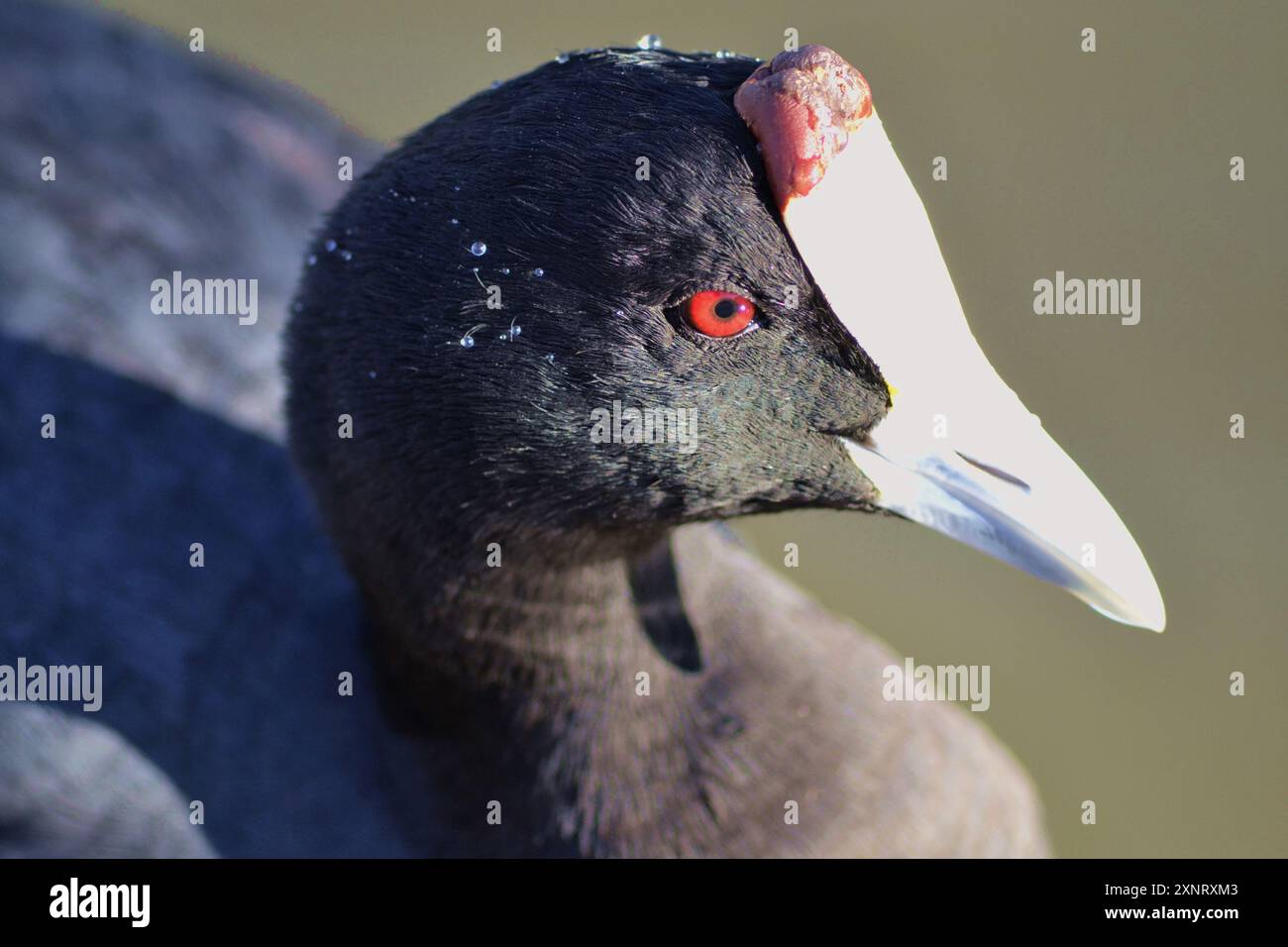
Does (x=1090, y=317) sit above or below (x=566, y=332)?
above

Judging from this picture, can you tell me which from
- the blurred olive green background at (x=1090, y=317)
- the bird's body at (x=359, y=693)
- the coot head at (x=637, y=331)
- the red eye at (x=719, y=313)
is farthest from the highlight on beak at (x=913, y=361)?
the blurred olive green background at (x=1090, y=317)

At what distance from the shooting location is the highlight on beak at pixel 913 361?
7.34 ft

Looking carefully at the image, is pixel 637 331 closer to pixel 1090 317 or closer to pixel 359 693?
pixel 359 693

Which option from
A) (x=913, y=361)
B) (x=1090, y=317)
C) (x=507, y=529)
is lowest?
(x=507, y=529)

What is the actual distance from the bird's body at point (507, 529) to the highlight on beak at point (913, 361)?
0.04m

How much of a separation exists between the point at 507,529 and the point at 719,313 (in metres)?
0.57

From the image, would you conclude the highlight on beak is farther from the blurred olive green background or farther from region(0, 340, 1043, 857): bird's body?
the blurred olive green background

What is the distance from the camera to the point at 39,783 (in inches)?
119

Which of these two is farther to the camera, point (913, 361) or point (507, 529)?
point (507, 529)

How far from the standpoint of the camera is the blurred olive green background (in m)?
4.65

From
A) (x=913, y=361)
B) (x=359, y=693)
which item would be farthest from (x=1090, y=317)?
(x=359, y=693)

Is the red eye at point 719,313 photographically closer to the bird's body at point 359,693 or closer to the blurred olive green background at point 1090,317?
the bird's body at point 359,693

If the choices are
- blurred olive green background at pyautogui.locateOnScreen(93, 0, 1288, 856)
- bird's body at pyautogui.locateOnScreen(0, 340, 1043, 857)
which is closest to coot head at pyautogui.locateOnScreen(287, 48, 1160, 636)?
bird's body at pyautogui.locateOnScreen(0, 340, 1043, 857)

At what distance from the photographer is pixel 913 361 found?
2406mm
